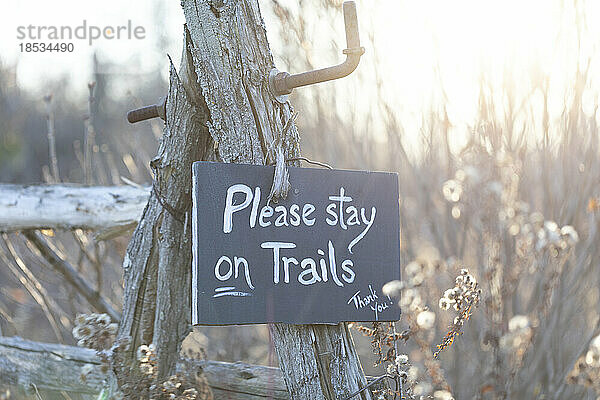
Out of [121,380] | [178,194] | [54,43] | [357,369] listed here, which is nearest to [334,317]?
[357,369]

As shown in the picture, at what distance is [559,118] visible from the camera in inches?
122

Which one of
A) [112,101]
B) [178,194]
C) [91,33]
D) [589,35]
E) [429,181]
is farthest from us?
[112,101]

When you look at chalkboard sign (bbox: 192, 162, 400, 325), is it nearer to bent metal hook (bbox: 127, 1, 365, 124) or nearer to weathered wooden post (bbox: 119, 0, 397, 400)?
weathered wooden post (bbox: 119, 0, 397, 400)

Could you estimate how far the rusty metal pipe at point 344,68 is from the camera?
1711mm

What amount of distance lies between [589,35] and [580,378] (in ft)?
4.70

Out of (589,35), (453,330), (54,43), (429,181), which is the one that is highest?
(54,43)

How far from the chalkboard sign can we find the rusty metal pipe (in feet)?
0.75

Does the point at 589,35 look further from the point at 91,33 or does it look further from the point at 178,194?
the point at 91,33

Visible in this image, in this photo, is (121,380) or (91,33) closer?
(121,380)

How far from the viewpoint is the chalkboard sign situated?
1.69 metres

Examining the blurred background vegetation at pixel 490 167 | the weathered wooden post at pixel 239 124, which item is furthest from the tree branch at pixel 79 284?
the weathered wooden post at pixel 239 124

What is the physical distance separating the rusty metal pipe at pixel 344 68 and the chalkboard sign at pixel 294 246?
23 centimetres

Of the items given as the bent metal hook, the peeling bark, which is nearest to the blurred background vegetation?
the peeling bark

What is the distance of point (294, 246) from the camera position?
179 centimetres
